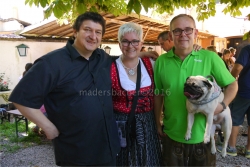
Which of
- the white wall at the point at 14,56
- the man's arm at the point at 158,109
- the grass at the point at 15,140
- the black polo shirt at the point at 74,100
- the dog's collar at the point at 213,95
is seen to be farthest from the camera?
the white wall at the point at 14,56

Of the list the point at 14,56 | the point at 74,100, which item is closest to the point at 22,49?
the point at 14,56

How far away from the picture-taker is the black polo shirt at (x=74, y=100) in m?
1.93

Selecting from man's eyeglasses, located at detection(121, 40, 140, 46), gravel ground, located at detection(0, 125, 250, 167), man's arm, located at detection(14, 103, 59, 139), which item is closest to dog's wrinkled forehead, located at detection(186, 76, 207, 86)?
man's eyeglasses, located at detection(121, 40, 140, 46)

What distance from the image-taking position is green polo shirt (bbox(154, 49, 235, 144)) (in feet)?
7.68

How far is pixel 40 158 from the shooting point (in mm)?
5234

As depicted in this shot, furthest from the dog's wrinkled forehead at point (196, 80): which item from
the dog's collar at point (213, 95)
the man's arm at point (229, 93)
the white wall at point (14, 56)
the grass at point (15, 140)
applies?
the white wall at point (14, 56)

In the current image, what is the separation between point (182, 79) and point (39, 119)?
57.9 inches

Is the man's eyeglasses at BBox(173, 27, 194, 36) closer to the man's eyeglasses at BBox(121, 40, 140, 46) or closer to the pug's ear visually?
the man's eyeglasses at BBox(121, 40, 140, 46)

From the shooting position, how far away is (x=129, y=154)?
2.52m

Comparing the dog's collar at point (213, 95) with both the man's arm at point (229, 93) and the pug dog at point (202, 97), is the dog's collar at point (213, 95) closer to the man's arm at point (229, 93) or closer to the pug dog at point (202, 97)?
the pug dog at point (202, 97)

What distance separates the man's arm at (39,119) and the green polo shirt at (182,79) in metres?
1.22

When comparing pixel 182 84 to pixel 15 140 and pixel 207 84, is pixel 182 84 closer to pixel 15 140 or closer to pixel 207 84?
pixel 207 84

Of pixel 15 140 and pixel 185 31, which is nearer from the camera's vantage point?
pixel 185 31

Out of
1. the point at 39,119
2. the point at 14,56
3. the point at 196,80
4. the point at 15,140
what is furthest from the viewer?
the point at 14,56
